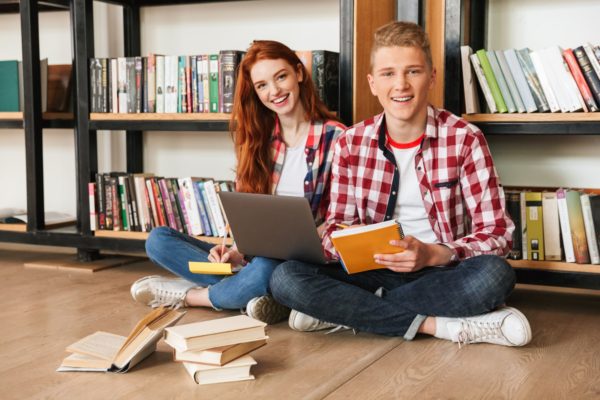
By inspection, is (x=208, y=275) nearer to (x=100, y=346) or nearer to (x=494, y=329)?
(x=100, y=346)

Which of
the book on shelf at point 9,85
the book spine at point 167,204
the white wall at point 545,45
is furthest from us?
the book on shelf at point 9,85

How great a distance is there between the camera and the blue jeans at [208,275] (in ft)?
6.75

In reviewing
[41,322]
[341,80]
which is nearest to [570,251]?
[341,80]

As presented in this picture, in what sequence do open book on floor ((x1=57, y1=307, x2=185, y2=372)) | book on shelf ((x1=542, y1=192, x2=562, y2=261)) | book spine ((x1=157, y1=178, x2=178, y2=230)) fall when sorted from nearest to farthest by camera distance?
1. open book on floor ((x1=57, y1=307, x2=185, y2=372))
2. book on shelf ((x1=542, y1=192, x2=562, y2=261))
3. book spine ((x1=157, y1=178, x2=178, y2=230))

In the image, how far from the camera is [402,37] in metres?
1.95

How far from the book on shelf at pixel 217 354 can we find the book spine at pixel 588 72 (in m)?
1.19

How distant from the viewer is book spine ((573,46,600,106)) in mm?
2172

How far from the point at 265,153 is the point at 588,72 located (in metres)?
0.92

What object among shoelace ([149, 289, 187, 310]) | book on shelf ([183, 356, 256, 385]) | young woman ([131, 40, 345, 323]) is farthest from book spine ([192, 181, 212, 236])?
book on shelf ([183, 356, 256, 385])

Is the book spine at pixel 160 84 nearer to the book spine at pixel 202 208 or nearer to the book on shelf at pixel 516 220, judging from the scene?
the book spine at pixel 202 208

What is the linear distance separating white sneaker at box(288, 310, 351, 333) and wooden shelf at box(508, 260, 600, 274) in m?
0.64

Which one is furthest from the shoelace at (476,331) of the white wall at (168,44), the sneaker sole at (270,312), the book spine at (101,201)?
the book spine at (101,201)

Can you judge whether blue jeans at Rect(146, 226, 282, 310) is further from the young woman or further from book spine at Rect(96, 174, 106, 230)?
book spine at Rect(96, 174, 106, 230)

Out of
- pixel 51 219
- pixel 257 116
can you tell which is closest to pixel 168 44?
pixel 51 219
